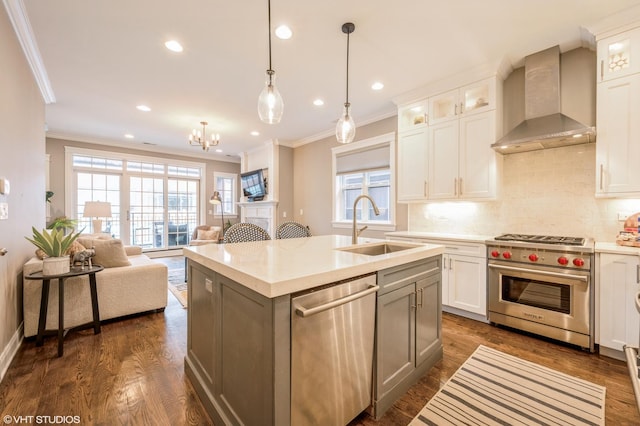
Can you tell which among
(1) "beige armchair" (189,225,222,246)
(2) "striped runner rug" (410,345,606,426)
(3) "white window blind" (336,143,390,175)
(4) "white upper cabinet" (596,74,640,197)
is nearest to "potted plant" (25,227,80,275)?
(2) "striped runner rug" (410,345,606,426)

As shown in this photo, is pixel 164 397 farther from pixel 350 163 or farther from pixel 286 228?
pixel 350 163

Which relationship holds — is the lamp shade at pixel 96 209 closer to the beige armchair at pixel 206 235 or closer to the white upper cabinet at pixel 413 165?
the beige armchair at pixel 206 235

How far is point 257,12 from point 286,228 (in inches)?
85.0

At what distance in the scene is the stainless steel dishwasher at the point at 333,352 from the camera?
1202 mm

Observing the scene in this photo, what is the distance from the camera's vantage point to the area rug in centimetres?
374

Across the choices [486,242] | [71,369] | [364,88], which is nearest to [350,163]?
[364,88]

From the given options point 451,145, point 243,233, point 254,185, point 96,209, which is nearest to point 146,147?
point 96,209

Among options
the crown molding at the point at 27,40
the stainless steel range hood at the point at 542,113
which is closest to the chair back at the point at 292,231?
the stainless steel range hood at the point at 542,113

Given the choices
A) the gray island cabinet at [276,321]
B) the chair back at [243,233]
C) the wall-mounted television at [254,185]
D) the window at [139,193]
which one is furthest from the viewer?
the wall-mounted television at [254,185]

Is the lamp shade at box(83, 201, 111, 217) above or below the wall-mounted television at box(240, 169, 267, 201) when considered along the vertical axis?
below

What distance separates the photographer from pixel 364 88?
3.53 metres

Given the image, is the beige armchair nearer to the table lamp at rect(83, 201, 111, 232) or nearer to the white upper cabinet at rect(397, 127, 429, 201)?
the table lamp at rect(83, 201, 111, 232)

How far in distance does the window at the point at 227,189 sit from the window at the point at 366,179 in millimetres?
4158

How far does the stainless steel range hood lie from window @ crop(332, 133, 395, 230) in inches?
66.2
